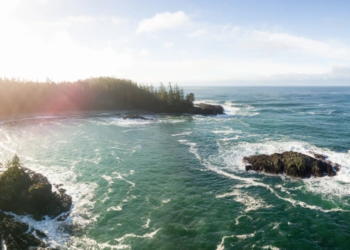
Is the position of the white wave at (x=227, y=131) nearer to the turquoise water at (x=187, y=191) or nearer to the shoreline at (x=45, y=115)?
the turquoise water at (x=187, y=191)

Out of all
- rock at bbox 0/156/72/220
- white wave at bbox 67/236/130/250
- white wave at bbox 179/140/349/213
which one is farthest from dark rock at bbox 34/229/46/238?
white wave at bbox 179/140/349/213

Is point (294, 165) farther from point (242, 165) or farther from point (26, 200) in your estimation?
point (26, 200)

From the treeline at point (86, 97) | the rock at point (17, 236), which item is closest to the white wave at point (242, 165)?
the rock at point (17, 236)

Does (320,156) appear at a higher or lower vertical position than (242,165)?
higher

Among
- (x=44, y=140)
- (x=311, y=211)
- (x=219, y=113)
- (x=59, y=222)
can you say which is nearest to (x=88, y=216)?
(x=59, y=222)

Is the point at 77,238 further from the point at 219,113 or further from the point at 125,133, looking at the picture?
the point at 219,113

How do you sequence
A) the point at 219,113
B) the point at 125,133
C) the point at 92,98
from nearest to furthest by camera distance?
1. the point at 125,133
2. the point at 219,113
3. the point at 92,98

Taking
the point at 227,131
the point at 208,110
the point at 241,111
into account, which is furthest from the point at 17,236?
the point at 241,111
